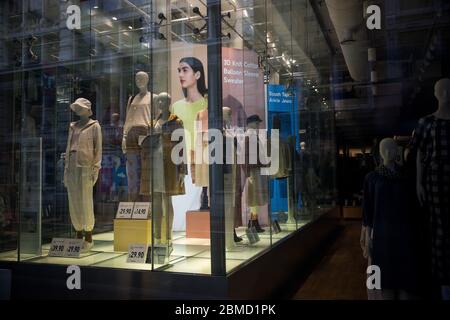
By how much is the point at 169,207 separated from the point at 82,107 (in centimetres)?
130

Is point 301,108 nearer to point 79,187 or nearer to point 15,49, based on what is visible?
point 79,187

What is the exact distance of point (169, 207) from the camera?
3.75m

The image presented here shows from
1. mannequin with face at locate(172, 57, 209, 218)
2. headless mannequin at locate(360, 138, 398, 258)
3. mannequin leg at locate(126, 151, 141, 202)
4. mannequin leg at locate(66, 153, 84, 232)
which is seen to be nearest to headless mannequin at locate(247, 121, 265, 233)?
mannequin with face at locate(172, 57, 209, 218)

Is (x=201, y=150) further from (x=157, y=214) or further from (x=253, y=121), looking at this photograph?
(x=253, y=121)

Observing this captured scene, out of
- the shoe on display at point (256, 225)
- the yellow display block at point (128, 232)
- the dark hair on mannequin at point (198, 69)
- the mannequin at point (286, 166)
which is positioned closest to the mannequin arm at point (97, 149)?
the yellow display block at point (128, 232)

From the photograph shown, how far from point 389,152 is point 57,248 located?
113 inches

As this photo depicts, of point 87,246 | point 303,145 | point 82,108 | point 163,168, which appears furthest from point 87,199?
point 303,145

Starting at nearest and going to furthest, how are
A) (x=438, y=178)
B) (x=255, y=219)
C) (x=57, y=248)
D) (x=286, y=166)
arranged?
1. (x=438, y=178)
2. (x=57, y=248)
3. (x=255, y=219)
4. (x=286, y=166)

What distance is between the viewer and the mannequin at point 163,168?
352cm

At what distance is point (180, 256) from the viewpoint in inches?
133

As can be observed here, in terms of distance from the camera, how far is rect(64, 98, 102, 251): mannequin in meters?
3.96

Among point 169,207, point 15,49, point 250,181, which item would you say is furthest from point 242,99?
point 15,49

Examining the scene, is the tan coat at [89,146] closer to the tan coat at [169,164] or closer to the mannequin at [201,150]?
the tan coat at [169,164]

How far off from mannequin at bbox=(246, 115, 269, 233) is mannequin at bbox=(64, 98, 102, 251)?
1511mm
